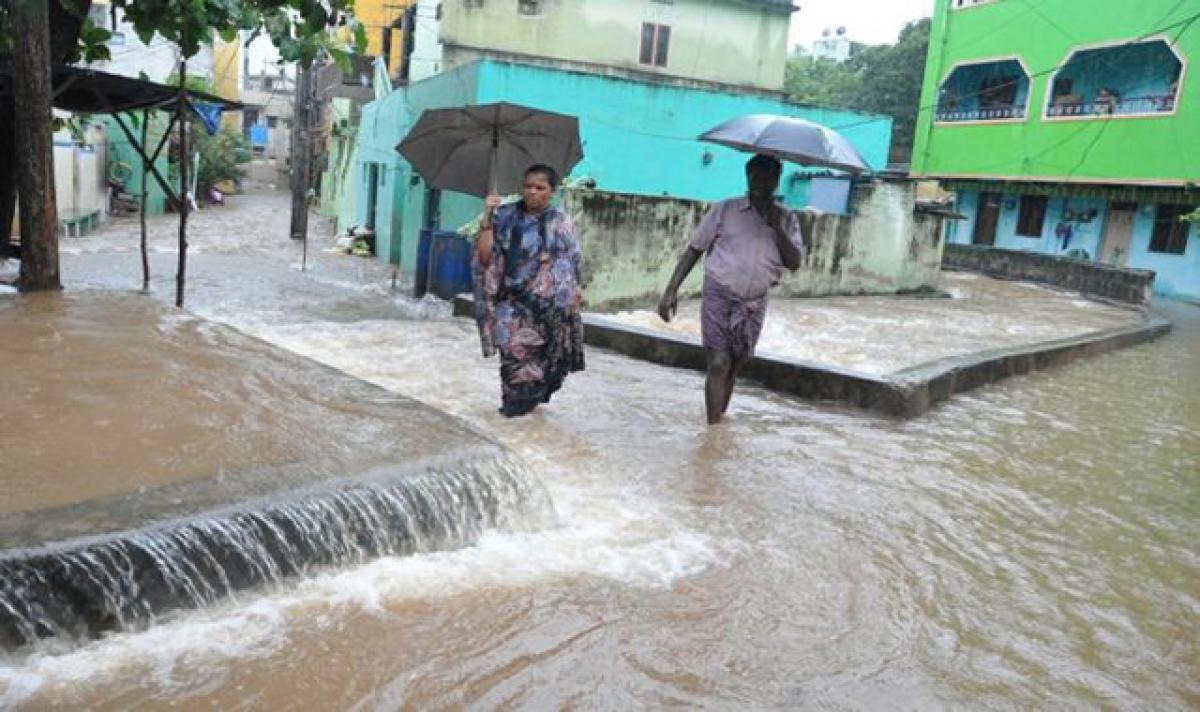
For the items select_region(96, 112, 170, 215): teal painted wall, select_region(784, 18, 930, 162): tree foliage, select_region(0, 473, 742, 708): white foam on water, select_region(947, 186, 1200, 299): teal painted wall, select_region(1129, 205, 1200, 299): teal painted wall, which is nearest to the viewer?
select_region(0, 473, 742, 708): white foam on water

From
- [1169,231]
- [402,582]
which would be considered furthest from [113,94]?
[1169,231]

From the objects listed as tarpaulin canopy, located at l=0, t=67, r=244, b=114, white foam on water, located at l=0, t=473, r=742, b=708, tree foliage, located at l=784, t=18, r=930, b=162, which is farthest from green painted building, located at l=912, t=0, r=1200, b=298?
white foam on water, located at l=0, t=473, r=742, b=708

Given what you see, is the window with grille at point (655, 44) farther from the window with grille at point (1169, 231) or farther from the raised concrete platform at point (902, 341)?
the window with grille at point (1169, 231)

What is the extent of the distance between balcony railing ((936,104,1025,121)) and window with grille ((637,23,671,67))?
9.92 metres

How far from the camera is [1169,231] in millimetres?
23203

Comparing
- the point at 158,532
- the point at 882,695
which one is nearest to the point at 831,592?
the point at 882,695

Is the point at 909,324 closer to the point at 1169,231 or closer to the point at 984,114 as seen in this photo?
the point at 1169,231

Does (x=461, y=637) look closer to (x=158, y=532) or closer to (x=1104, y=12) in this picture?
(x=158, y=532)

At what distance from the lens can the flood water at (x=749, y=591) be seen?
9.21ft

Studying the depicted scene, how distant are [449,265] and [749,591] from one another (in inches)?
370

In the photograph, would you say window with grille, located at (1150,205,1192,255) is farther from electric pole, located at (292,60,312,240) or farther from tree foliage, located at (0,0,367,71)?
tree foliage, located at (0,0,367,71)

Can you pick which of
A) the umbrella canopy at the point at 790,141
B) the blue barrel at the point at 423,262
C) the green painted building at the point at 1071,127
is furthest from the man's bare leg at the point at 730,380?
the green painted building at the point at 1071,127

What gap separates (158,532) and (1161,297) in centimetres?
2485

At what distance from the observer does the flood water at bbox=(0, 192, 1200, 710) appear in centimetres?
281
